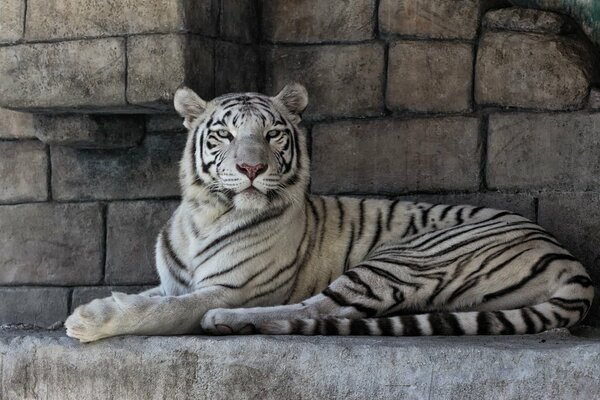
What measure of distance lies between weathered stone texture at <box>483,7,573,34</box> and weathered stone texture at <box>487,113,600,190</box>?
40 centimetres

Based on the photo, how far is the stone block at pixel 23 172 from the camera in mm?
6051

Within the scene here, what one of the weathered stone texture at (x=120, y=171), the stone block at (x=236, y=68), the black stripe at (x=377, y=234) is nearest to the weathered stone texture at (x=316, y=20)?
the stone block at (x=236, y=68)

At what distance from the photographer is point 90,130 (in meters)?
5.62

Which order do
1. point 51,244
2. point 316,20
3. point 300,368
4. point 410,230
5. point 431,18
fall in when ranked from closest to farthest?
1. point 300,368
2. point 410,230
3. point 431,18
4. point 316,20
5. point 51,244

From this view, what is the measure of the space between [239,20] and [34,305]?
1887 millimetres

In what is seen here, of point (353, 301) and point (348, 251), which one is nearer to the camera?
point (353, 301)

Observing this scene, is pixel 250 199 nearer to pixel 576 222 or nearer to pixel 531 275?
pixel 531 275

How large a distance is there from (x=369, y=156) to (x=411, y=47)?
1.87 ft

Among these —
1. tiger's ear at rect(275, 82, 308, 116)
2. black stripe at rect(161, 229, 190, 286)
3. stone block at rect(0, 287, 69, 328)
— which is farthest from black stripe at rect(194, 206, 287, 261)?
stone block at rect(0, 287, 69, 328)

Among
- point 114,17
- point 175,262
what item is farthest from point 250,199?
point 114,17

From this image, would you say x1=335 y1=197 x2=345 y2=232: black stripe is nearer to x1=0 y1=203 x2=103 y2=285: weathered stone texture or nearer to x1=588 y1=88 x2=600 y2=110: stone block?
x1=588 y1=88 x2=600 y2=110: stone block

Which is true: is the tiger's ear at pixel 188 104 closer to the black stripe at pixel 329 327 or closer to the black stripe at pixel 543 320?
the black stripe at pixel 329 327

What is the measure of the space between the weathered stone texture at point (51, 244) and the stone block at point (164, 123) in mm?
525

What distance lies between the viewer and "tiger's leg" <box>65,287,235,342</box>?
393cm
